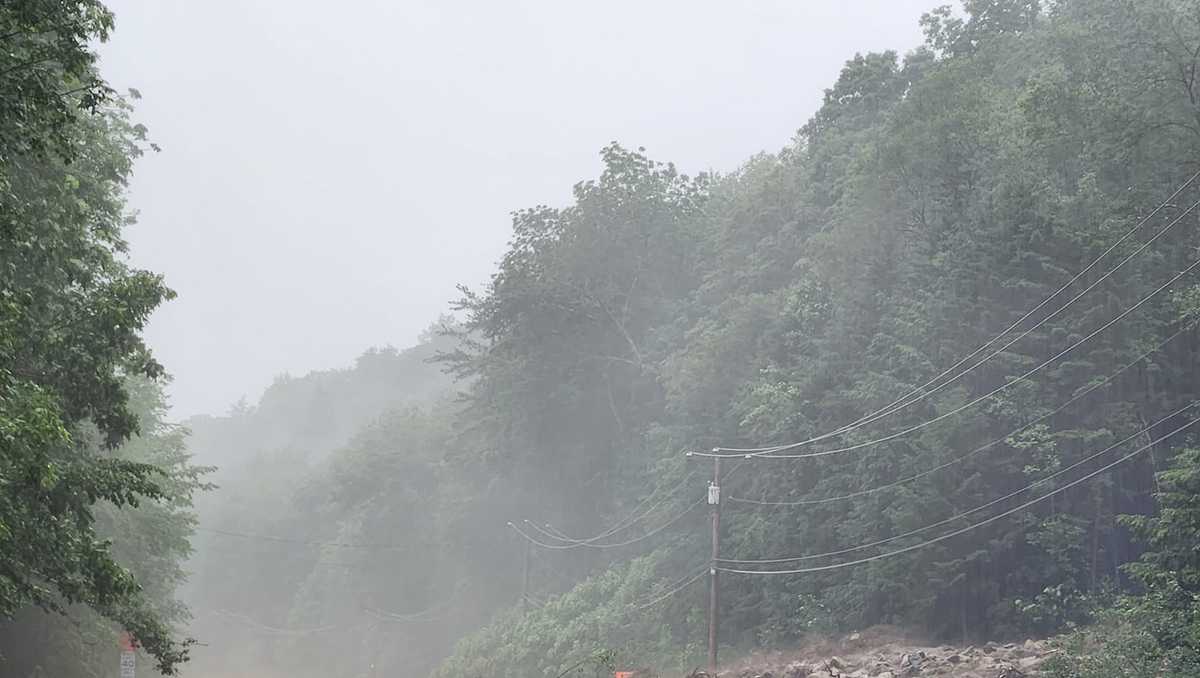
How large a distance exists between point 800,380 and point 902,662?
13.2m

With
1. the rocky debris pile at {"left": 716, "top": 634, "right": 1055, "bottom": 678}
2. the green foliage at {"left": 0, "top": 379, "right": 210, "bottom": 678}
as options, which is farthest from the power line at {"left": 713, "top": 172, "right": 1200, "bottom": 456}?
the green foliage at {"left": 0, "top": 379, "right": 210, "bottom": 678}

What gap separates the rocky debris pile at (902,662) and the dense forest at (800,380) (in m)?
1.53

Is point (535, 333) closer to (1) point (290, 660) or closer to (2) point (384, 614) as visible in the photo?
(2) point (384, 614)

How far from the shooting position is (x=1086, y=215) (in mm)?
31734

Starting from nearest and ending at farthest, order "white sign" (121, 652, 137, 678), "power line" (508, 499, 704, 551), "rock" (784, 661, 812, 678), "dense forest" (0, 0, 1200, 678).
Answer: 1. "dense forest" (0, 0, 1200, 678)
2. "white sign" (121, 652, 137, 678)
3. "rock" (784, 661, 812, 678)
4. "power line" (508, 499, 704, 551)

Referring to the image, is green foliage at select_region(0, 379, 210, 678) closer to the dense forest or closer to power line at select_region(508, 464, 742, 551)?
the dense forest

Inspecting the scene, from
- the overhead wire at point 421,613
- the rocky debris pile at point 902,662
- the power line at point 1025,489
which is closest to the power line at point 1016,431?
the power line at point 1025,489

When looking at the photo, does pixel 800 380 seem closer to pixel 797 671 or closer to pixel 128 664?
pixel 797 671

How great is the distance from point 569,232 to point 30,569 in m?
46.0

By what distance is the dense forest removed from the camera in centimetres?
1614

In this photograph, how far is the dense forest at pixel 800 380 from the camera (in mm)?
16141

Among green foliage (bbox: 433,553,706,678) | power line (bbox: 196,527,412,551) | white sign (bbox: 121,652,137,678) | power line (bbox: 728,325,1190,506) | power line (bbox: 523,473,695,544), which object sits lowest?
white sign (bbox: 121,652,137,678)

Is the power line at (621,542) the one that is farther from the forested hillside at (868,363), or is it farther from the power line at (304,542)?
the power line at (304,542)

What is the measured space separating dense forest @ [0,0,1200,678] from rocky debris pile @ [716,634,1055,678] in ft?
5.02
